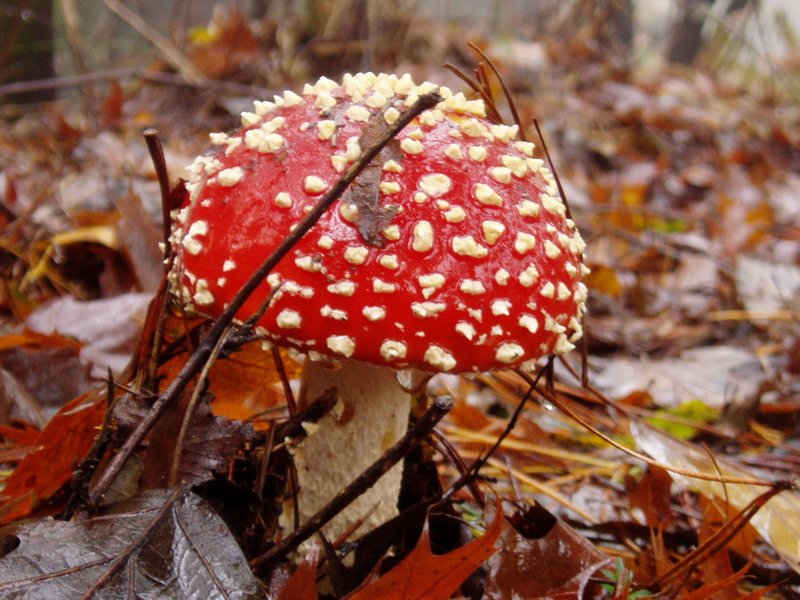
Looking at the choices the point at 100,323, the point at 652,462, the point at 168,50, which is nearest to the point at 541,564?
the point at 652,462

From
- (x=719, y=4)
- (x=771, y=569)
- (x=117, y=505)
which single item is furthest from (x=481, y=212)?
(x=719, y=4)

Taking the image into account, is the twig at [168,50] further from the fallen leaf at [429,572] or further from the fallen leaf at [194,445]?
the fallen leaf at [429,572]

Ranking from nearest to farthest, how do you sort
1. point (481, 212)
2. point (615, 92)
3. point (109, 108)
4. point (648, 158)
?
1. point (481, 212)
2. point (109, 108)
3. point (648, 158)
4. point (615, 92)

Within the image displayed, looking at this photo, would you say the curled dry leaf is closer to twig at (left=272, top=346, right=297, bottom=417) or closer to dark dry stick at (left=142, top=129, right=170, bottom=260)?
twig at (left=272, top=346, right=297, bottom=417)

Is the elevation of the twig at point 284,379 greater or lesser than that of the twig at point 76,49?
lesser

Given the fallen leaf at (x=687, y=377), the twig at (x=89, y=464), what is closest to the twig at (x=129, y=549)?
the twig at (x=89, y=464)

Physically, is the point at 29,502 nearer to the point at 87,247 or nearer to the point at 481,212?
the point at 481,212
